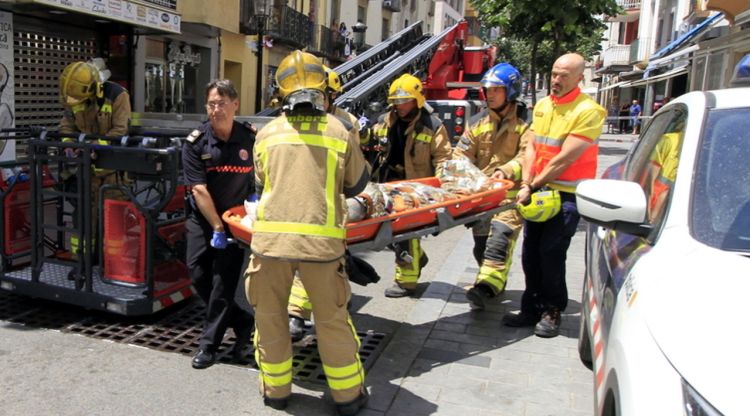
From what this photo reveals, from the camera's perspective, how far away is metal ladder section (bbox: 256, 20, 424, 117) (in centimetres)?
988

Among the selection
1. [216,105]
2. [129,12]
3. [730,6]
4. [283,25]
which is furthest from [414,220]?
[283,25]

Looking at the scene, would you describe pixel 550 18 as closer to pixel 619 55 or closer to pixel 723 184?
pixel 723 184

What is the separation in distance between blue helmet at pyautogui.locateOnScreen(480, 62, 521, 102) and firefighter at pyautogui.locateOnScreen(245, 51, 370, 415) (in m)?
1.94

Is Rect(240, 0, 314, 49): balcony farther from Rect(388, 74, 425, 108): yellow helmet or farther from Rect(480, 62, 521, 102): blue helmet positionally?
Rect(480, 62, 521, 102): blue helmet

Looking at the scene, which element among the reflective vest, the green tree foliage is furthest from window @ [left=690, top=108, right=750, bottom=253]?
the green tree foliage

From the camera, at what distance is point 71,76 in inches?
208

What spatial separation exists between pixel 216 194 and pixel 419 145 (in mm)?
2023

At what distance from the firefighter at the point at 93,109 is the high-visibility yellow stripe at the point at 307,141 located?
2.33 metres

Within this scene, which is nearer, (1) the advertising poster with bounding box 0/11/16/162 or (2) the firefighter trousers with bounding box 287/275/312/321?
(2) the firefighter trousers with bounding box 287/275/312/321

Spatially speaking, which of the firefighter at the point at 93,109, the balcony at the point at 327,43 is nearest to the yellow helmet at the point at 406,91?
the firefighter at the point at 93,109

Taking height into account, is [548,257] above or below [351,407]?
above

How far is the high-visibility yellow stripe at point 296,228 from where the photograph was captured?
3.11 metres

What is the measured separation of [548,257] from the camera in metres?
4.55

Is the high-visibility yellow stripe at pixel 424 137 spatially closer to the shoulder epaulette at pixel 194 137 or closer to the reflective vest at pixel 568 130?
the reflective vest at pixel 568 130
